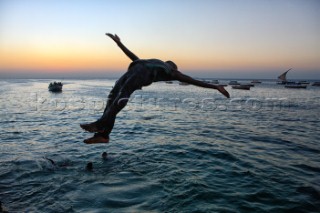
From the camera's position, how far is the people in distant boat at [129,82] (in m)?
4.82

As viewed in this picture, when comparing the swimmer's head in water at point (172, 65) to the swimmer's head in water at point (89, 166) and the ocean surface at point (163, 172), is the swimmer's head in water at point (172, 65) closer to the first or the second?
the ocean surface at point (163, 172)

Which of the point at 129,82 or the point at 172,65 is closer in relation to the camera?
the point at 129,82

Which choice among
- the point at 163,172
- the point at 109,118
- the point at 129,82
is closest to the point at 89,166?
the point at 163,172

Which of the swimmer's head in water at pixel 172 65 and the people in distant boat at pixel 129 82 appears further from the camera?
the swimmer's head in water at pixel 172 65

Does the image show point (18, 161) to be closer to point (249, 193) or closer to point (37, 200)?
point (37, 200)

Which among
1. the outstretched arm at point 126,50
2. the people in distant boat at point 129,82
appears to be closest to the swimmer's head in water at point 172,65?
Result: the people in distant boat at point 129,82

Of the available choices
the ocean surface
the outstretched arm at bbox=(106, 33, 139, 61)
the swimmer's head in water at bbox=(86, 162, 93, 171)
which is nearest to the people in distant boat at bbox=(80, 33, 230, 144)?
the outstretched arm at bbox=(106, 33, 139, 61)

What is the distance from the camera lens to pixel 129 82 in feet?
17.1

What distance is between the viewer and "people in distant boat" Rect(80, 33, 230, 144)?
15.8ft

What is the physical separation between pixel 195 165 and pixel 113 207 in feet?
17.0

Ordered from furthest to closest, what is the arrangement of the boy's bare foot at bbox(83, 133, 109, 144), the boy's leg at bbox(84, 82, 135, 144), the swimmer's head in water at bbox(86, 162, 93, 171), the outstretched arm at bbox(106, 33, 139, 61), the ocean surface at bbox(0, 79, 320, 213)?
1. the swimmer's head in water at bbox(86, 162, 93, 171)
2. the ocean surface at bbox(0, 79, 320, 213)
3. the outstretched arm at bbox(106, 33, 139, 61)
4. the boy's leg at bbox(84, 82, 135, 144)
5. the boy's bare foot at bbox(83, 133, 109, 144)

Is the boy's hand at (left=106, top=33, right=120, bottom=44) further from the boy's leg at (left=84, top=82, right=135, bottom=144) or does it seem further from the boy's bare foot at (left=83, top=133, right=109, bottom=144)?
the boy's bare foot at (left=83, top=133, right=109, bottom=144)

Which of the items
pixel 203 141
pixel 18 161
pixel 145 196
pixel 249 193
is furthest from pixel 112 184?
pixel 203 141

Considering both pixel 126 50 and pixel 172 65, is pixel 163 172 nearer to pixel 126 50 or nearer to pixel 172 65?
pixel 172 65
